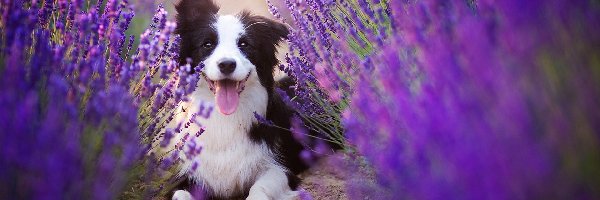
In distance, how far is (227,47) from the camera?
3.07m

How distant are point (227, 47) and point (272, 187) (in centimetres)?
68

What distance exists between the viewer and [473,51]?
1.29 m

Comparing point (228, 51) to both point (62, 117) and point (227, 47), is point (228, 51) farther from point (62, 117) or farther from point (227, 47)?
point (62, 117)

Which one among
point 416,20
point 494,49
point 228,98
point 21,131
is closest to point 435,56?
point 494,49

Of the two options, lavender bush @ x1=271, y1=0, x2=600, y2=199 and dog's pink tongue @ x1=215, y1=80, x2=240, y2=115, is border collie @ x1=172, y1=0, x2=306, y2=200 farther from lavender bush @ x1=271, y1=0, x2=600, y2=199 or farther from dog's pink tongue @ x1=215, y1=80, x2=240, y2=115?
lavender bush @ x1=271, y1=0, x2=600, y2=199

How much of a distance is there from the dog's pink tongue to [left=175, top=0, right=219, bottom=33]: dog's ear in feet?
1.24

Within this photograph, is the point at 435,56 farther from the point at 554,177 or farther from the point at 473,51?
the point at 554,177

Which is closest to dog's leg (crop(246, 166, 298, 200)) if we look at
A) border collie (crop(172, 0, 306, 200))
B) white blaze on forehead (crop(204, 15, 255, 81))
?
border collie (crop(172, 0, 306, 200))

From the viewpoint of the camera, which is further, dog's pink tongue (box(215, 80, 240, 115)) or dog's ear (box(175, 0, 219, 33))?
dog's ear (box(175, 0, 219, 33))

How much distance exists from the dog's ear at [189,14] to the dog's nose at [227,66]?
429 mm

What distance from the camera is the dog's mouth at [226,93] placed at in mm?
3020

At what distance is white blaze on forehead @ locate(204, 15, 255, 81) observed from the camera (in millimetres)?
2896

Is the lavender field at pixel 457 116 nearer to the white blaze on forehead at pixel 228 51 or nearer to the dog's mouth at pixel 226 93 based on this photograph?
the white blaze on forehead at pixel 228 51

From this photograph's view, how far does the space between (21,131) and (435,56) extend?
898mm
